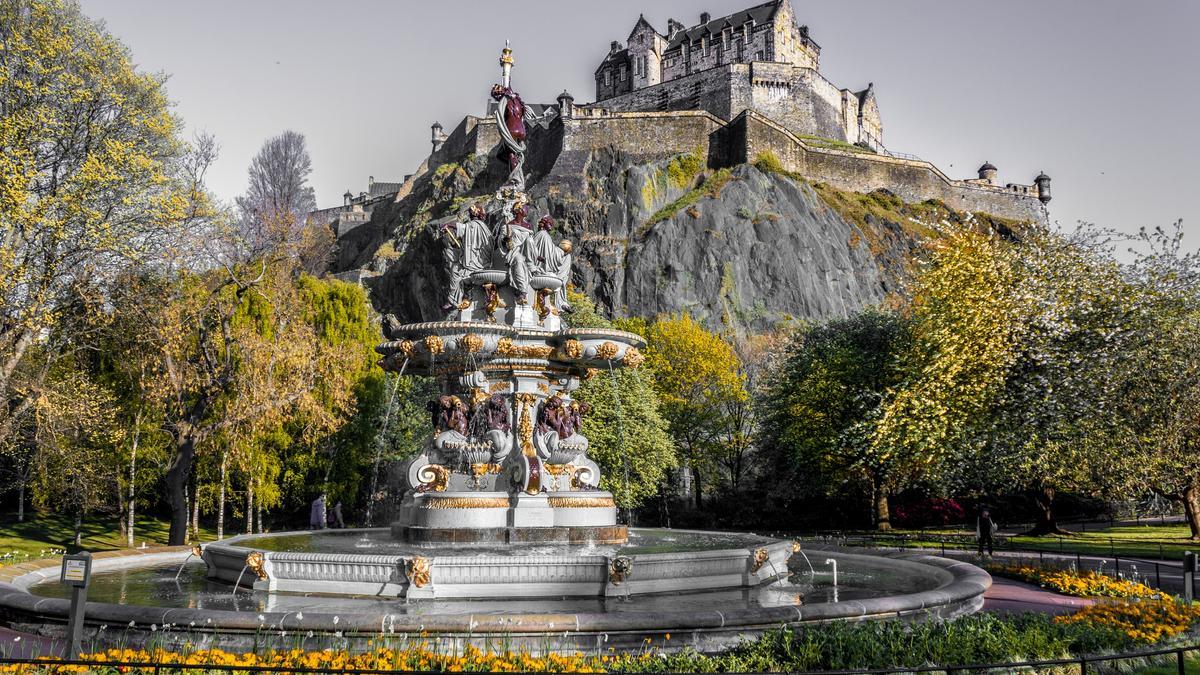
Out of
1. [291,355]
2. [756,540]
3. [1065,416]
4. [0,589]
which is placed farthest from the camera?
[291,355]

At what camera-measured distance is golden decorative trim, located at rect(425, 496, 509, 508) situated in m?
13.5

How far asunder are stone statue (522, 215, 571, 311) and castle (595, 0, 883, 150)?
72758 millimetres

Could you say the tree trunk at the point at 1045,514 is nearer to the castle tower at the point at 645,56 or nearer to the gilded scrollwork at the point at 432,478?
the gilded scrollwork at the point at 432,478

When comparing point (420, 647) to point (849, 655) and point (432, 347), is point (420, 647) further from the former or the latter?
point (432, 347)

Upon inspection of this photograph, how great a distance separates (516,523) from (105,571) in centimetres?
701

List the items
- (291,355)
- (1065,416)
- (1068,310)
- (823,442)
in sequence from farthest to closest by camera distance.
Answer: (823,442), (291,355), (1068,310), (1065,416)

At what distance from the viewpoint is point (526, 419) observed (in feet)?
48.5

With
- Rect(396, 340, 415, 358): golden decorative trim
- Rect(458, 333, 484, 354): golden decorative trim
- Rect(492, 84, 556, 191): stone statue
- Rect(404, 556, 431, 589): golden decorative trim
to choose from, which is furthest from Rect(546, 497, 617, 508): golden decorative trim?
Rect(492, 84, 556, 191): stone statue

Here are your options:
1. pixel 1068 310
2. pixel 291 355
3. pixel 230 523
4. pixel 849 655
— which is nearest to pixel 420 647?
pixel 849 655

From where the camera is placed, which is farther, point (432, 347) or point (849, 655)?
point (432, 347)

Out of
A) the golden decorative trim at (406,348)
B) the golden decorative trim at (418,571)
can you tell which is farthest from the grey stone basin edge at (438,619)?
the golden decorative trim at (406,348)

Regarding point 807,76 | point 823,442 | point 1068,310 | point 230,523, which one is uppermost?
point 807,76

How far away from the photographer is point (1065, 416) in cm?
2344

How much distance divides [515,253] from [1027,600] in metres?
10.1
